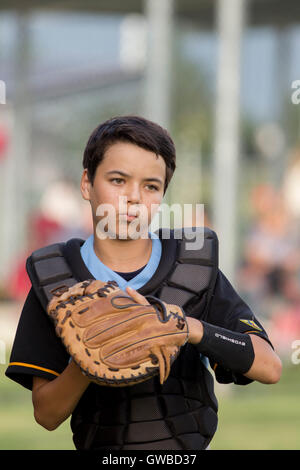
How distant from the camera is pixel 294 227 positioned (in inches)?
416

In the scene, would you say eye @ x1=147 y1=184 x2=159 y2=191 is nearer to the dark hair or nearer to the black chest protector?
the dark hair

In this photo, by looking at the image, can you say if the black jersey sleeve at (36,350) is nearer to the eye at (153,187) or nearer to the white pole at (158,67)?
the eye at (153,187)

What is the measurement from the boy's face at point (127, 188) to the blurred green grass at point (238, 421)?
3.61 metres

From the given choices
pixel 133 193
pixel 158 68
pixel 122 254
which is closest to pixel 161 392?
pixel 122 254

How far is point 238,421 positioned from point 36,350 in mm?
4699

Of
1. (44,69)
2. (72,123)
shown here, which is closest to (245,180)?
(72,123)

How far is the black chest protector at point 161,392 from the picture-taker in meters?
2.37

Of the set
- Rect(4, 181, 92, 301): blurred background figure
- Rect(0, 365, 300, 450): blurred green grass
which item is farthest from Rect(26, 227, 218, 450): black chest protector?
Rect(4, 181, 92, 301): blurred background figure

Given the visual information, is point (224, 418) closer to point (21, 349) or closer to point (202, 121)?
point (21, 349)

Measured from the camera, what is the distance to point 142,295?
236 cm

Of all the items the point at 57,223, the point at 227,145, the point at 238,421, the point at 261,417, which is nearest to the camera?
the point at 238,421

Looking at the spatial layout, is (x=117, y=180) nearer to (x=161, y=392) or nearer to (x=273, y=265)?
(x=161, y=392)

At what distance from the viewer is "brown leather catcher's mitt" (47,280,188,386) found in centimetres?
214

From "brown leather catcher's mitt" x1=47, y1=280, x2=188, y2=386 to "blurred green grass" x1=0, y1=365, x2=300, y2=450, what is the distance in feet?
12.2
